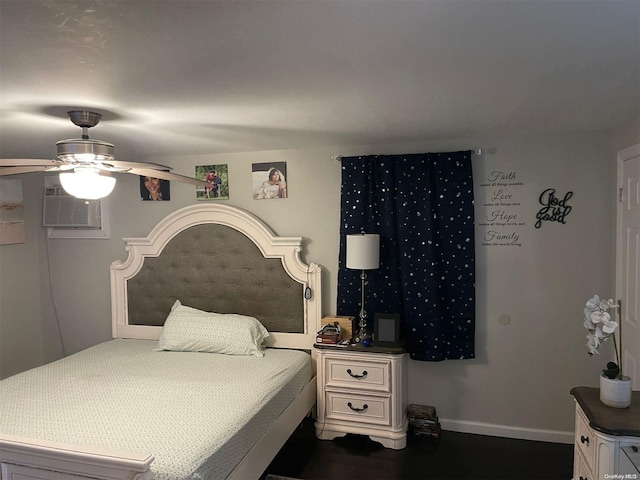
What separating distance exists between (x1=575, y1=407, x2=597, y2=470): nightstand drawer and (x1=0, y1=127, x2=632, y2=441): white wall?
Result: 1060 millimetres

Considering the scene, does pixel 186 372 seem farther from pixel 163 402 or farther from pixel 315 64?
pixel 315 64

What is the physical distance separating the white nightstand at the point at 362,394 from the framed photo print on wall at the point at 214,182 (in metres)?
1.55

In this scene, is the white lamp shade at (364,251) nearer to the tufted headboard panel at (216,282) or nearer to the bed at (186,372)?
the bed at (186,372)

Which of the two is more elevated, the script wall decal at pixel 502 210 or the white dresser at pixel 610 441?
the script wall decal at pixel 502 210

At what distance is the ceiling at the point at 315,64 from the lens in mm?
1193

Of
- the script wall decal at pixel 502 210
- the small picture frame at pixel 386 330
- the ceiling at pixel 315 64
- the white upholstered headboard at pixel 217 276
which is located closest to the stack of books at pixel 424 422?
the small picture frame at pixel 386 330

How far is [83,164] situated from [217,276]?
1679mm

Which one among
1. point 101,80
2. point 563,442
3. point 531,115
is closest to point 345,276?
point 531,115

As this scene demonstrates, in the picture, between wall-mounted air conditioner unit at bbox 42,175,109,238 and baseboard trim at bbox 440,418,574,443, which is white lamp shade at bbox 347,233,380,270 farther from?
wall-mounted air conditioner unit at bbox 42,175,109,238

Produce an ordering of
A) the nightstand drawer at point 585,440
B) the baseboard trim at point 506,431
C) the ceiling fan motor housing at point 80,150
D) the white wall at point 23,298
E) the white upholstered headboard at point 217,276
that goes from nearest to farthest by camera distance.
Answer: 1. the nightstand drawer at point 585,440
2. the ceiling fan motor housing at point 80,150
3. the baseboard trim at point 506,431
4. the white upholstered headboard at point 217,276
5. the white wall at point 23,298

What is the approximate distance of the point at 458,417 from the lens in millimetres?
3375

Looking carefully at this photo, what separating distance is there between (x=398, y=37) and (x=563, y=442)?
3.11 metres

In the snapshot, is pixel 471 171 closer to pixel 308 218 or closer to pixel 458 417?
pixel 308 218

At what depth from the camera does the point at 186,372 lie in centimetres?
294
